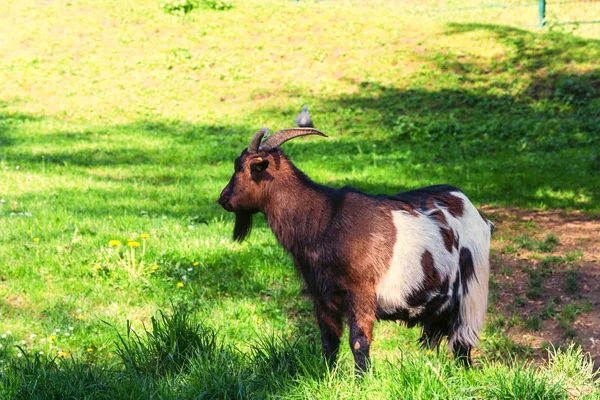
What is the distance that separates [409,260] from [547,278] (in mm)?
3077

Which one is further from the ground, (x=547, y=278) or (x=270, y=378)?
(x=270, y=378)

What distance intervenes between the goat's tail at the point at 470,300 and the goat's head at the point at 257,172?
125 cm

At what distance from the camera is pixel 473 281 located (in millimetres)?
5098

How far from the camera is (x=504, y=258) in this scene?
25.9 ft

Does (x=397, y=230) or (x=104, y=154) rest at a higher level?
(x=397, y=230)

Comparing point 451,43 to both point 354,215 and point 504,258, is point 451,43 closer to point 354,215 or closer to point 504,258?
point 504,258

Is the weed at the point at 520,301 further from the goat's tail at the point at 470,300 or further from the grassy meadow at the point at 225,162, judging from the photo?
the goat's tail at the point at 470,300

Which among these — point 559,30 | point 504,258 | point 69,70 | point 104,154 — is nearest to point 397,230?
point 504,258

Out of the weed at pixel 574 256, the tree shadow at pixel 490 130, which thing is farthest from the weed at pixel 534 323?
the tree shadow at pixel 490 130

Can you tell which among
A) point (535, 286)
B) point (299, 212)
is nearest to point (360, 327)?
point (299, 212)

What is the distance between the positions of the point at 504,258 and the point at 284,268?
224 centimetres

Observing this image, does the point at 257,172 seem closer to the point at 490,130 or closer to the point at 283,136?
the point at 283,136

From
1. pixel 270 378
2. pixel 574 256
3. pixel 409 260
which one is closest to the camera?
pixel 270 378

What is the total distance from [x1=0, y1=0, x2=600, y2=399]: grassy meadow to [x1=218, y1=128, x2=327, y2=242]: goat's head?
0.86m
